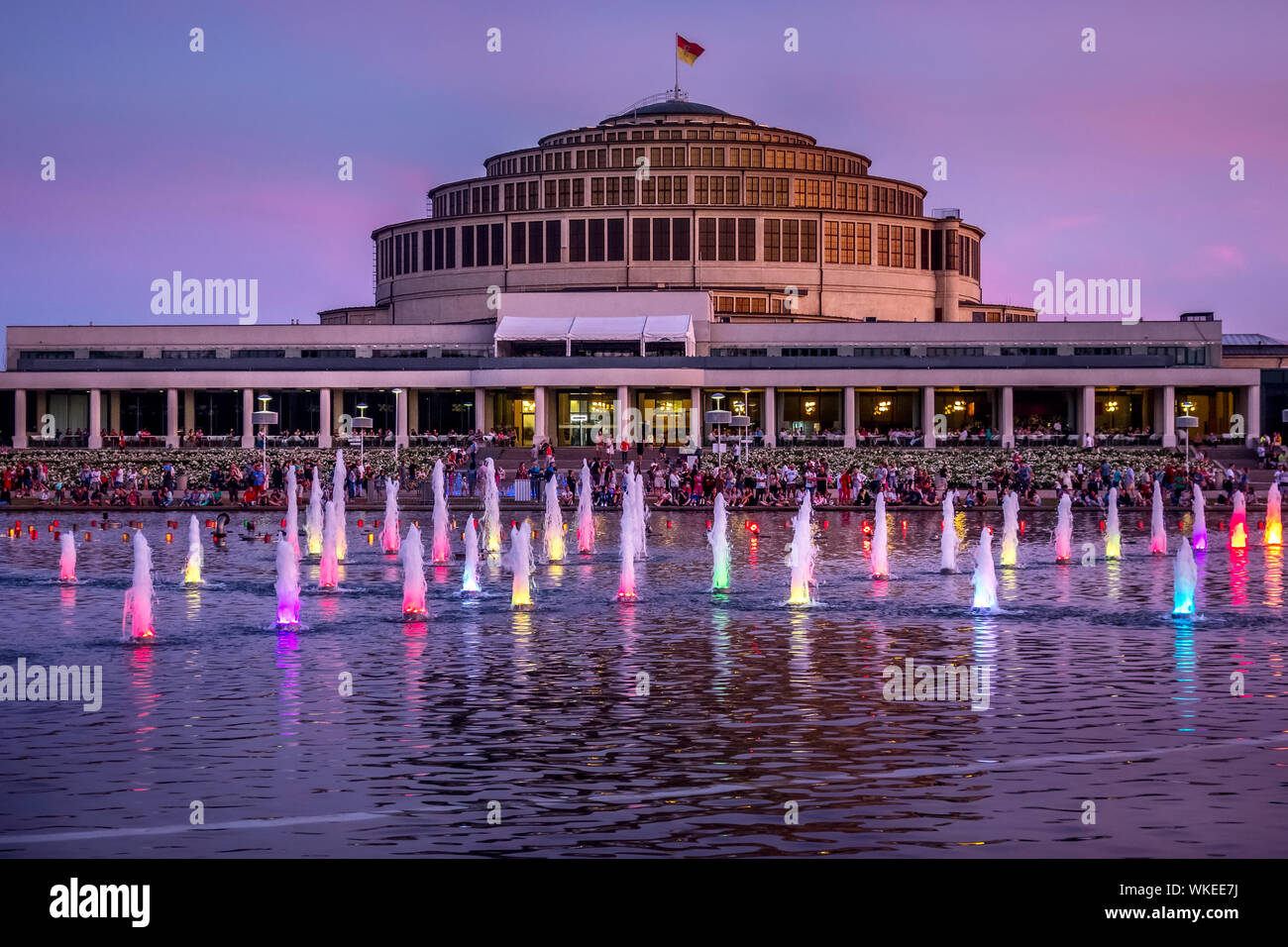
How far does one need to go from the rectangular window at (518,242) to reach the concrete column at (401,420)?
1994 centimetres

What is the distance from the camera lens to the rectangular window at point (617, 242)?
374 feet

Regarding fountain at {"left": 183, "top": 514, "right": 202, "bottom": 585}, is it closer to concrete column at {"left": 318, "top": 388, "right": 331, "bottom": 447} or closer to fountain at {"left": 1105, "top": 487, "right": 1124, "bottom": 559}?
fountain at {"left": 1105, "top": 487, "right": 1124, "bottom": 559}

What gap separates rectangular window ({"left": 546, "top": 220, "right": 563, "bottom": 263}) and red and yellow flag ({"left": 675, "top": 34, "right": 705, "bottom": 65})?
14.8 meters

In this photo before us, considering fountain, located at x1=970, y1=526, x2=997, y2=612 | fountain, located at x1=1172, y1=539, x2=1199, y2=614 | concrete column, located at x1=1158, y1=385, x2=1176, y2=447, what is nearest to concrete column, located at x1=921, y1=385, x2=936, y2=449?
concrete column, located at x1=1158, y1=385, x2=1176, y2=447

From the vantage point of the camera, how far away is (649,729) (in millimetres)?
15930

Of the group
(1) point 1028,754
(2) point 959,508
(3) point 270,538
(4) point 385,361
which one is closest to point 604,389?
(4) point 385,361

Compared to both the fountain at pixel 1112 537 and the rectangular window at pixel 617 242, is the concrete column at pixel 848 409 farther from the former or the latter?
the fountain at pixel 1112 537

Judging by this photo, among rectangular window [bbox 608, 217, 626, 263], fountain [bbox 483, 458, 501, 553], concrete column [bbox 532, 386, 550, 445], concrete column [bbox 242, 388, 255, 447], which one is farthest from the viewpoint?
rectangular window [bbox 608, 217, 626, 263]

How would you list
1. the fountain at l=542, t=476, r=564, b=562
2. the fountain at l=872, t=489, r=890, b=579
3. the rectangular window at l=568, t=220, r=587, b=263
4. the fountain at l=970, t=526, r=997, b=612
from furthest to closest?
the rectangular window at l=568, t=220, r=587, b=263 → the fountain at l=542, t=476, r=564, b=562 → the fountain at l=872, t=489, r=890, b=579 → the fountain at l=970, t=526, r=997, b=612

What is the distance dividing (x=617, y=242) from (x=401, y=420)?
2579 cm

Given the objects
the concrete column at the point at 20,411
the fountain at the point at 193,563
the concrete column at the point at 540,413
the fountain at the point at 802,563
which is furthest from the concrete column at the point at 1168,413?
the fountain at the point at 193,563

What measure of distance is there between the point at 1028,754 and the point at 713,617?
37.1 feet

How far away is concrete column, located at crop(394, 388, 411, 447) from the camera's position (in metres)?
92.2
